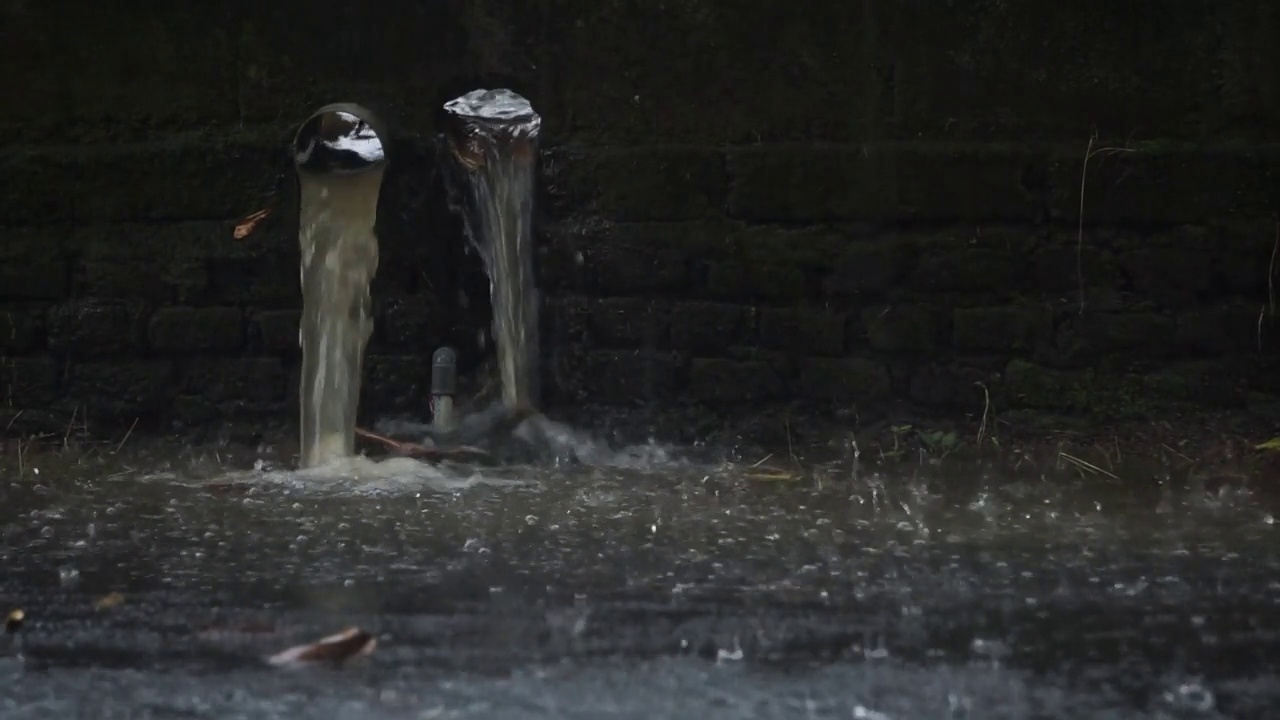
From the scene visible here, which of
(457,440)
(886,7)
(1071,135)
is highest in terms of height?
(886,7)

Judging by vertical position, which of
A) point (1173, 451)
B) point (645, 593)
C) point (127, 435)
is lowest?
point (127, 435)

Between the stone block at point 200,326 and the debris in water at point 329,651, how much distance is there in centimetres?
255

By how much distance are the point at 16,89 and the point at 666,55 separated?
2.18 metres

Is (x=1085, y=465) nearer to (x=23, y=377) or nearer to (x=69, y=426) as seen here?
(x=69, y=426)

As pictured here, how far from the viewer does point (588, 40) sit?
15.6 feet

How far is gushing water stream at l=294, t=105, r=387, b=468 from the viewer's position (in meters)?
4.81

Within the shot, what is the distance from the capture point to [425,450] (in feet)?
15.3

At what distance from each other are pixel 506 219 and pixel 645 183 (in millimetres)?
495

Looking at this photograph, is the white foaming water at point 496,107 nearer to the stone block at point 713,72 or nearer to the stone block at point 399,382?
the stone block at point 713,72

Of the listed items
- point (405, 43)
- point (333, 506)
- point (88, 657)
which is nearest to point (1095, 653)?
point (88, 657)

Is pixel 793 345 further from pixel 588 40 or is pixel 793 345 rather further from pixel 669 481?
pixel 588 40

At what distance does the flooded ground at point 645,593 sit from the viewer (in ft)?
7.45

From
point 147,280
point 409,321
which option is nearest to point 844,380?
point 409,321

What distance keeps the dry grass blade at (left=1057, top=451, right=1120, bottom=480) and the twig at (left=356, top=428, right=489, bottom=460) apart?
1792 mm
